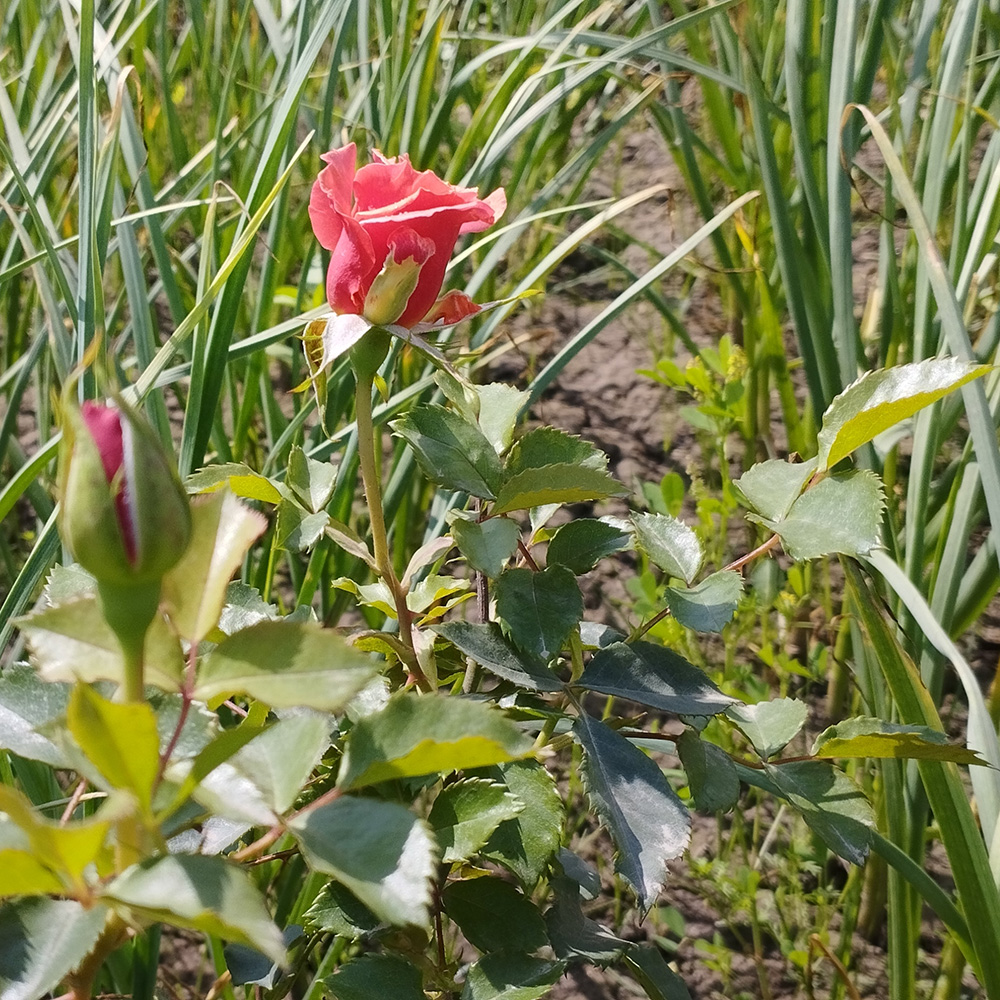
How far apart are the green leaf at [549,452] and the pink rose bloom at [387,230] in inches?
2.9

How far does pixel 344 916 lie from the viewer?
1.33 feet

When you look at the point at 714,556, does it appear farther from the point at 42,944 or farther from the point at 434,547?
the point at 42,944

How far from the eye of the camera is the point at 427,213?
1.26 ft

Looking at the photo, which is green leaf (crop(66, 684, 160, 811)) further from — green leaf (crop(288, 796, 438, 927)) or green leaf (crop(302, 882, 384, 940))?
green leaf (crop(302, 882, 384, 940))

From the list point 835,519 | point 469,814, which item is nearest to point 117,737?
point 469,814

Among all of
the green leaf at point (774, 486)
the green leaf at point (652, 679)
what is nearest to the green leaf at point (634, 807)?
the green leaf at point (652, 679)

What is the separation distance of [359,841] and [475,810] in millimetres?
108

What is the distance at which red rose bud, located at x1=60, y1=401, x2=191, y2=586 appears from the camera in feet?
0.75

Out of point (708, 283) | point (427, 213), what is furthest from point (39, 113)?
point (708, 283)

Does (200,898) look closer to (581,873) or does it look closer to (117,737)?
(117,737)

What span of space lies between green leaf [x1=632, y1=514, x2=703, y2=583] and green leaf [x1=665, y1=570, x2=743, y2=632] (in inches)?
0.9

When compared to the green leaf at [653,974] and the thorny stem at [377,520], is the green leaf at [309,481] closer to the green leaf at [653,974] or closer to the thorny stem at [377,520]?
the thorny stem at [377,520]

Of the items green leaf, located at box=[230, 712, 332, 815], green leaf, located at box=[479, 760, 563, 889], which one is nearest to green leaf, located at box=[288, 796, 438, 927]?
green leaf, located at box=[230, 712, 332, 815]

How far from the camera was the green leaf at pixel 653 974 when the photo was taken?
44cm
